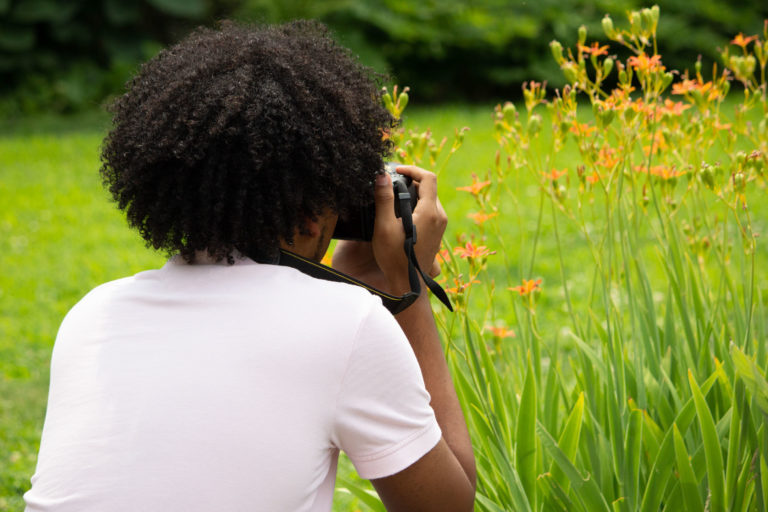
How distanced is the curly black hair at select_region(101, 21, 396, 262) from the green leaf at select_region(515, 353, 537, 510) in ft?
1.85

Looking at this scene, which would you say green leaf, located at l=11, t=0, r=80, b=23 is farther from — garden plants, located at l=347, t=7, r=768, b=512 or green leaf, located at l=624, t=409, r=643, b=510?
green leaf, located at l=624, t=409, r=643, b=510

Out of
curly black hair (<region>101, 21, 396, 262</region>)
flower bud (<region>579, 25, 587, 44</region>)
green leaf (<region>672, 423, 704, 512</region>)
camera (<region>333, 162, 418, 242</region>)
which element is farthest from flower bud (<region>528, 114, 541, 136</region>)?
green leaf (<region>672, 423, 704, 512</region>)

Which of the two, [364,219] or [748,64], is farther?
[748,64]

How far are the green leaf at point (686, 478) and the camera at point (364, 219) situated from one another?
61 cm

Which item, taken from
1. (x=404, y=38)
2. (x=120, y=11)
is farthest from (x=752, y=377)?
(x=120, y=11)

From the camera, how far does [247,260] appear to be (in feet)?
4.17

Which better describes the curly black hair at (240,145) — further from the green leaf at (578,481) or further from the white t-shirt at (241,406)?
the green leaf at (578,481)

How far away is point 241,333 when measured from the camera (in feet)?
3.77

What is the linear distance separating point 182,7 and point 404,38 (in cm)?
301

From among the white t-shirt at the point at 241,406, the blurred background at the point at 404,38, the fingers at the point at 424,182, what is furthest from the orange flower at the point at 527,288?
the blurred background at the point at 404,38

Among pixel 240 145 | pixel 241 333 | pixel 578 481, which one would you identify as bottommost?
pixel 578 481

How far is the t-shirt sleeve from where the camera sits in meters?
1.14

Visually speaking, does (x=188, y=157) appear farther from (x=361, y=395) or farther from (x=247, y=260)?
(x=361, y=395)

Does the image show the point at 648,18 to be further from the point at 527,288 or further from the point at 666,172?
the point at 527,288
